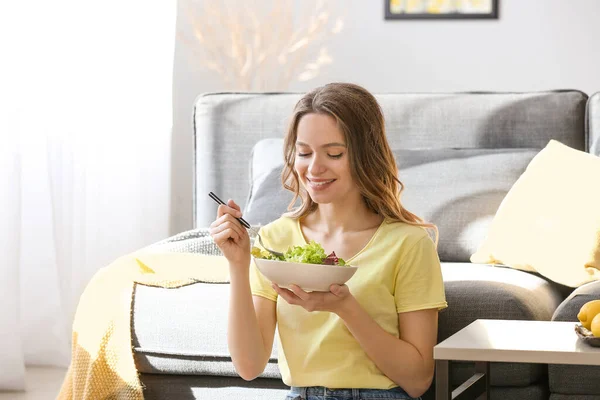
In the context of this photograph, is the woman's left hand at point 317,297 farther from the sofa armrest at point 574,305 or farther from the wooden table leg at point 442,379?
the sofa armrest at point 574,305

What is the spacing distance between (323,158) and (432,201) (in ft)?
4.22

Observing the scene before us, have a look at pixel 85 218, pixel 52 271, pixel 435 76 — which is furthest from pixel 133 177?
pixel 435 76

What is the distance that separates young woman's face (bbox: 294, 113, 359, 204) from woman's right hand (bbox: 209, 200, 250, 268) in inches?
5.9

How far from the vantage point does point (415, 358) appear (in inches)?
68.2

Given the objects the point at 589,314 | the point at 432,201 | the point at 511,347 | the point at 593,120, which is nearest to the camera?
the point at 511,347

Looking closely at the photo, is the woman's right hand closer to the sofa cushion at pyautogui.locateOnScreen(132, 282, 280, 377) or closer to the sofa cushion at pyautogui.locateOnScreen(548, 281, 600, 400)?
the sofa cushion at pyautogui.locateOnScreen(132, 282, 280, 377)

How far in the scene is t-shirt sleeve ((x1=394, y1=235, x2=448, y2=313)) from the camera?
1.77 metres

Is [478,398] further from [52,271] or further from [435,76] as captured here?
[435,76]

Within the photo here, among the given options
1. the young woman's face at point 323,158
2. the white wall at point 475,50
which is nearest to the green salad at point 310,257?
the young woman's face at point 323,158

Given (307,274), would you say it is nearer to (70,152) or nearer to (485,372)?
(485,372)

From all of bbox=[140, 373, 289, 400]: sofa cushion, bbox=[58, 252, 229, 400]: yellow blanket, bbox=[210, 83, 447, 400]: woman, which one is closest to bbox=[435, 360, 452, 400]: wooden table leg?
bbox=[210, 83, 447, 400]: woman

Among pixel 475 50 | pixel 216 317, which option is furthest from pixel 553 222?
pixel 475 50

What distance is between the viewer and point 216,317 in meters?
2.31

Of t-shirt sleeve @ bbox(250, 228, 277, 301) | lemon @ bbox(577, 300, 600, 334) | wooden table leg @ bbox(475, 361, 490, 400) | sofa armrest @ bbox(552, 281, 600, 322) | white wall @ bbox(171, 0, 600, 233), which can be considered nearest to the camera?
lemon @ bbox(577, 300, 600, 334)
